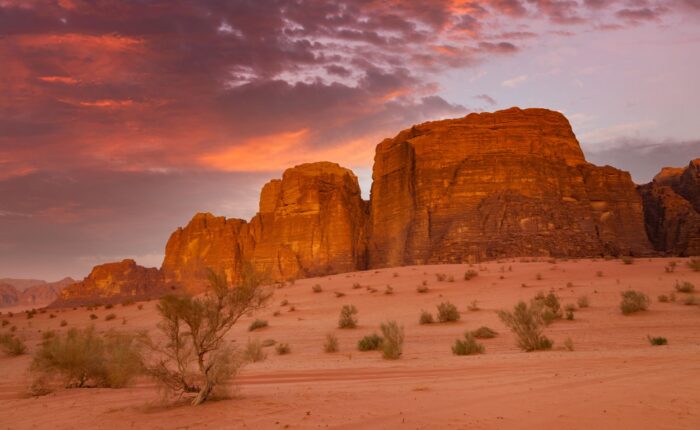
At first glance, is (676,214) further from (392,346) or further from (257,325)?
(392,346)

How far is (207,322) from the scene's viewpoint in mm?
7484

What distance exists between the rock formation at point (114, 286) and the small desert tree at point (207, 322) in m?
77.8

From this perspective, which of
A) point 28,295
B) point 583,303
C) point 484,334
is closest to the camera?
point 484,334

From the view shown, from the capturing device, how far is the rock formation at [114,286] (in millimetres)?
81000

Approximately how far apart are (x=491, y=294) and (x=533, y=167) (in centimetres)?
3302

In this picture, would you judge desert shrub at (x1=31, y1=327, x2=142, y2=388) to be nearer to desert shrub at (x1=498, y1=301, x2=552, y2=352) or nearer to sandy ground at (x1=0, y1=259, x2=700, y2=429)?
sandy ground at (x1=0, y1=259, x2=700, y2=429)

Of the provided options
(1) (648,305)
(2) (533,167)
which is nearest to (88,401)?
(1) (648,305)

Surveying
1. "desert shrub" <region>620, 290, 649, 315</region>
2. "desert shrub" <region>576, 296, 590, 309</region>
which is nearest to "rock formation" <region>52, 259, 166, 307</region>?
"desert shrub" <region>576, 296, 590, 309</region>

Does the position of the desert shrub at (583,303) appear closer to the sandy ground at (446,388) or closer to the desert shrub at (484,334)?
the sandy ground at (446,388)

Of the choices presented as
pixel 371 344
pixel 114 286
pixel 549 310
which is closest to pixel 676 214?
pixel 549 310

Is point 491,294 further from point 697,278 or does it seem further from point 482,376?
point 482,376

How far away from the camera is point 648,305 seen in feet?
57.6

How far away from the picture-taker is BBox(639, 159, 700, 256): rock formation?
52753 millimetres

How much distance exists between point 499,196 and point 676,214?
22437 millimetres
